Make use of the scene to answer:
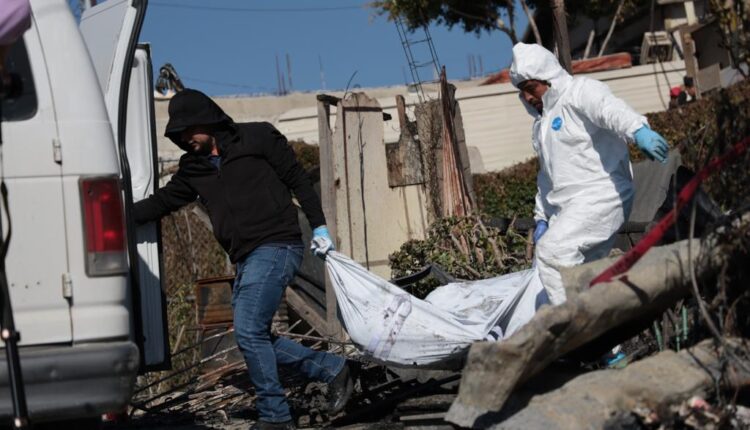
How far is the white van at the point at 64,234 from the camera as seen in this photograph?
3855 mm

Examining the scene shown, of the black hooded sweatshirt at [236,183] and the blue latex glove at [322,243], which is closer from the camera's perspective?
the black hooded sweatshirt at [236,183]

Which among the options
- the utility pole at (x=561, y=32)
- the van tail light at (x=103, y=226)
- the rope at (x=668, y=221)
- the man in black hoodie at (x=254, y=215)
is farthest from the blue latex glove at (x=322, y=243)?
the utility pole at (x=561, y=32)

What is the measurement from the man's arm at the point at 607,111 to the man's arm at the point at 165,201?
6.66 ft

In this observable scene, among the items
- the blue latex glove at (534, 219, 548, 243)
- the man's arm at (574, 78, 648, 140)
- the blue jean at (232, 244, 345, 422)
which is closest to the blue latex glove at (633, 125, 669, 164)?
the man's arm at (574, 78, 648, 140)

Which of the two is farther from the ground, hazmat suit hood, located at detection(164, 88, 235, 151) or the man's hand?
hazmat suit hood, located at detection(164, 88, 235, 151)

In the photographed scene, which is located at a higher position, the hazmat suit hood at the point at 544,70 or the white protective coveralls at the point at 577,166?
the hazmat suit hood at the point at 544,70

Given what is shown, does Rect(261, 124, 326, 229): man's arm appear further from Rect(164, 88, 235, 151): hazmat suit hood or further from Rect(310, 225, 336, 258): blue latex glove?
Rect(164, 88, 235, 151): hazmat suit hood

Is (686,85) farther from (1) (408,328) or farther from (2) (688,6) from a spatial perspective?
(1) (408,328)

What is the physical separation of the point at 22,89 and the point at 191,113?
145 cm

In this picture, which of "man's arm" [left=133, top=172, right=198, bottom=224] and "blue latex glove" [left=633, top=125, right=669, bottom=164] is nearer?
"blue latex glove" [left=633, top=125, right=669, bottom=164]

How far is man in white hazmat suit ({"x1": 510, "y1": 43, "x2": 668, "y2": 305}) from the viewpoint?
195 inches

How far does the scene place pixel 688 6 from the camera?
27.5 m

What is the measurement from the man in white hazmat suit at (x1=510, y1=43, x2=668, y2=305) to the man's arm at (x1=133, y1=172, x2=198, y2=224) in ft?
5.87

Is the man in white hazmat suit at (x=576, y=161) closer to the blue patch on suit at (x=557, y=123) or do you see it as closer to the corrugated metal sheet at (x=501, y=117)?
the blue patch on suit at (x=557, y=123)
